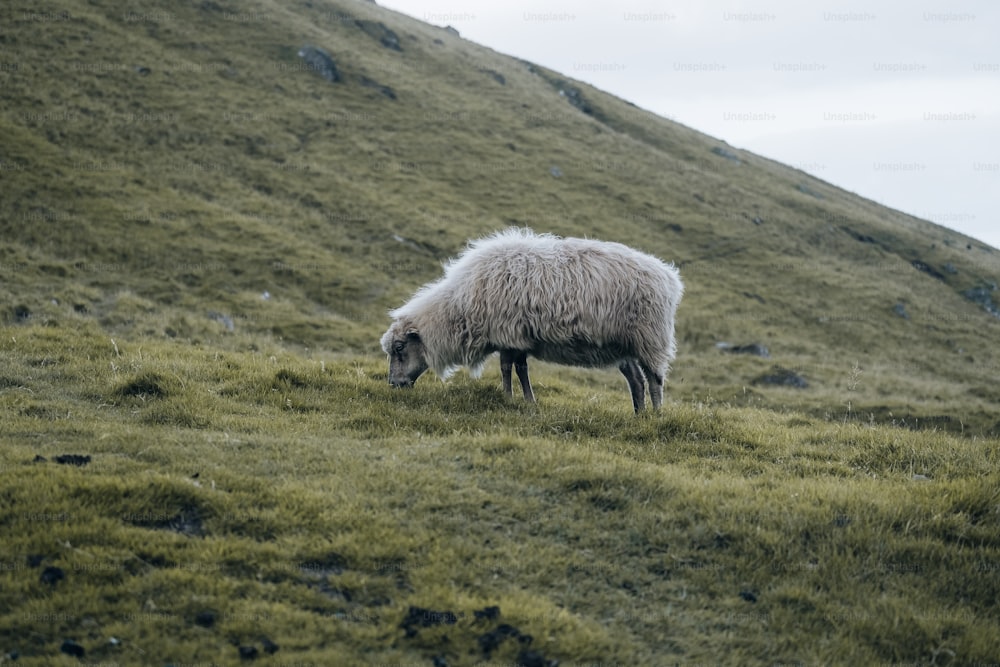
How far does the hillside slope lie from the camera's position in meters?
28.0

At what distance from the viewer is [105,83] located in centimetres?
4169

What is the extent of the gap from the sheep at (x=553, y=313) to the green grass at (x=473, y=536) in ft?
4.88

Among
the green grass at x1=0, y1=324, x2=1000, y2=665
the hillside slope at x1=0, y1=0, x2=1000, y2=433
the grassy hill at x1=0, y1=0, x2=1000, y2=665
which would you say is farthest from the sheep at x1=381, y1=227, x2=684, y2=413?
the hillside slope at x1=0, y1=0, x2=1000, y2=433

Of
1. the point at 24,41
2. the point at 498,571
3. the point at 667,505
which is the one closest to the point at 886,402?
the point at 667,505

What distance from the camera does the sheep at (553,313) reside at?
1188 cm

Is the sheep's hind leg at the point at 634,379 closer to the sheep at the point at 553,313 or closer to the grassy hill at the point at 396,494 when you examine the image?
the sheep at the point at 553,313

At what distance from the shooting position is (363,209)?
40.4m

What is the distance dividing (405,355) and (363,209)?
28.5 meters

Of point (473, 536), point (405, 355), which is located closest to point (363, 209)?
point (405, 355)

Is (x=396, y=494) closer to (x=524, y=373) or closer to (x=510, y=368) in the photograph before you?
(x=510, y=368)

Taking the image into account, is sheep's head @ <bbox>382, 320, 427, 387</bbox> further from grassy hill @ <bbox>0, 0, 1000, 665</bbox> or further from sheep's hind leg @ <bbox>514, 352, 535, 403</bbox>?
sheep's hind leg @ <bbox>514, 352, 535, 403</bbox>

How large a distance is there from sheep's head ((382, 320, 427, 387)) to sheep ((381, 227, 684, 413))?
18 millimetres

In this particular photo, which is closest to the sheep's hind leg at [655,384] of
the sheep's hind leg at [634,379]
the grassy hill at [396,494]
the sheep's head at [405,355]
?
the sheep's hind leg at [634,379]

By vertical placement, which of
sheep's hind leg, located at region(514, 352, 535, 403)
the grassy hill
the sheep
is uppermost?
the sheep
